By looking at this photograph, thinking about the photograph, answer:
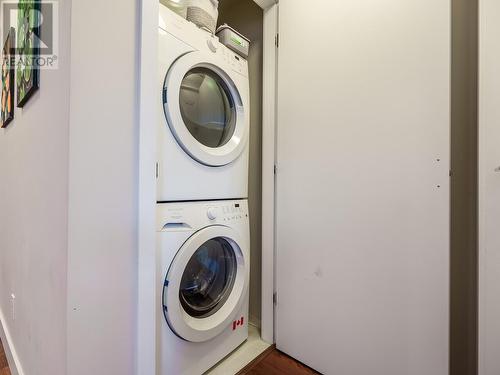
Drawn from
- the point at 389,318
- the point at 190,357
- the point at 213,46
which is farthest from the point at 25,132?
the point at 389,318

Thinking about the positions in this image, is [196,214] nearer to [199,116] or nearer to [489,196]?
[199,116]

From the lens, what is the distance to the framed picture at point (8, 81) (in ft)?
3.90

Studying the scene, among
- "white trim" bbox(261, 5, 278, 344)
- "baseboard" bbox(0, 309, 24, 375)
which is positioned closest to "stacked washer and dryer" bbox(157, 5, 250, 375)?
"white trim" bbox(261, 5, 278, 344)

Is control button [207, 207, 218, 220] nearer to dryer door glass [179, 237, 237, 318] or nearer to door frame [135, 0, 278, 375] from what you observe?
dryer door glass [179, 237, 237, 318]

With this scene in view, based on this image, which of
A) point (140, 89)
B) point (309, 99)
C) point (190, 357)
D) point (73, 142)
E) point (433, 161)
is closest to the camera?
point (73, 142)

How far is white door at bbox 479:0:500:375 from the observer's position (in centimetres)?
76

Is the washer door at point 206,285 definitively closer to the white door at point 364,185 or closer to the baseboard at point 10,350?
the white door at point 364,185

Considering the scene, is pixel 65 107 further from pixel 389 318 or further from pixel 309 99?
pixel 389 318

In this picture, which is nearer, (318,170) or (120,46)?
(120,46)

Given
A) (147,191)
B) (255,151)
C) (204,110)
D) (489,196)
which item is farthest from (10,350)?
(489,196)

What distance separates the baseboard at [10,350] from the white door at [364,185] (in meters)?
1.21

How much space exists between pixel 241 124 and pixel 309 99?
365 millimetres

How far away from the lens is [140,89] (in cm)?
70

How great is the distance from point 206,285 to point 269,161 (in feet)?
2.42
